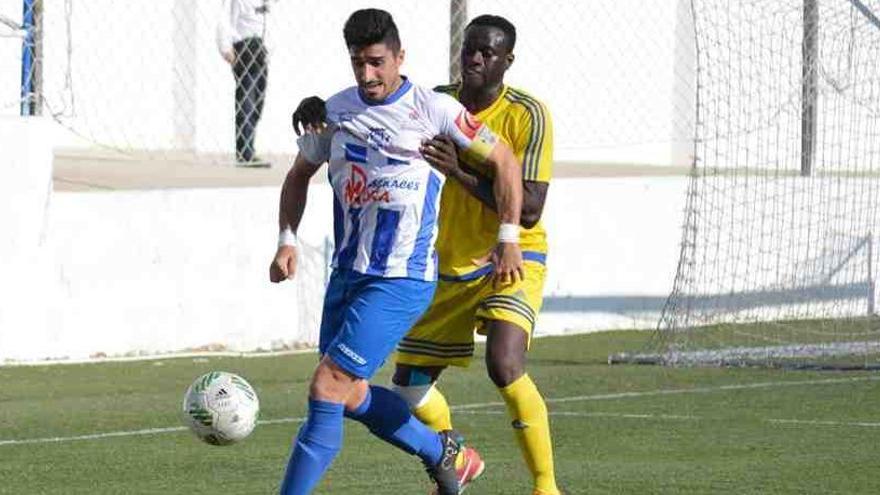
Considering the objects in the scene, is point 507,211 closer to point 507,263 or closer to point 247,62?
point 507,263

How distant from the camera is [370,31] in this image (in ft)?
27.3

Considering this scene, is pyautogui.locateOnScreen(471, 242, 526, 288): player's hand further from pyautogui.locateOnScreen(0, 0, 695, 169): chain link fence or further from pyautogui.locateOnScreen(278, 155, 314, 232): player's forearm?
pyautogui.locateOnScreen(0, 0, 695, 169): chain link fence

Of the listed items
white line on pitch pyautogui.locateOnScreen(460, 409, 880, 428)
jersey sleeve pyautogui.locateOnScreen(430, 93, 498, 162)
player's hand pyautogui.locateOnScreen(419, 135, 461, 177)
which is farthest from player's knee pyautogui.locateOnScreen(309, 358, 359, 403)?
white line on pitch pyautogui.locateOnScreen(460, 409, 880, 428)

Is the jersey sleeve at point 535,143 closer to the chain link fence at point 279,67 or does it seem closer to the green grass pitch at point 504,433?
the green grass pitch at point 504,433

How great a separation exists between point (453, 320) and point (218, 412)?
126 cm

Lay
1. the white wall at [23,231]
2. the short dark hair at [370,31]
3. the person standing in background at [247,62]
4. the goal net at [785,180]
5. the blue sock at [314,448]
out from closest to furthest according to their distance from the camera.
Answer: the blue sock at [314,448] → the short dark hair at [370,31] → the white wall at [23,231] → the goal net at [785,180] → the person standing in background at [247,62]

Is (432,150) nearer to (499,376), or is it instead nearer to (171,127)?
(499,376)

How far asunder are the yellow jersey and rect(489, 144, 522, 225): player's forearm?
2.17 feet

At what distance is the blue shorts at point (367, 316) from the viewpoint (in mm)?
8391

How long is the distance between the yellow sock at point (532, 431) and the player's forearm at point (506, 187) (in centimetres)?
83

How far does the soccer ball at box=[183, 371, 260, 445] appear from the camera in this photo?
28.5ft

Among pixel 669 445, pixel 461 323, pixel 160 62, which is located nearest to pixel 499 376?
pixel 461 323

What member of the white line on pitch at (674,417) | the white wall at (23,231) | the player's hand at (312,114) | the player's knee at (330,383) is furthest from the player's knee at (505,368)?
the white wall at (23,231)

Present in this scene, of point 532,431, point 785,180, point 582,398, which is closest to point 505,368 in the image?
point 532,431
